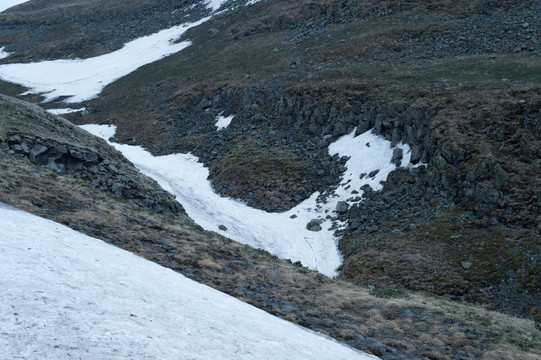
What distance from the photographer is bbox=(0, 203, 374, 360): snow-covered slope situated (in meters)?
6.21

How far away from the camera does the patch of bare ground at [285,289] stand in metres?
11.7

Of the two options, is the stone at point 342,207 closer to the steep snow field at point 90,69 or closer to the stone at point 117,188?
the stone at point 117,188

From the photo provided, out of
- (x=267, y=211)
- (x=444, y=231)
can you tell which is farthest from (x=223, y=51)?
(x=444, y=231)

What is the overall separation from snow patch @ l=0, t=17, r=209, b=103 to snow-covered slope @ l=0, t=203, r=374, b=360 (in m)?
59.2

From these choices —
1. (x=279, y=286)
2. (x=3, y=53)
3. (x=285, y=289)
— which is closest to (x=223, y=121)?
(x=279, y=286)

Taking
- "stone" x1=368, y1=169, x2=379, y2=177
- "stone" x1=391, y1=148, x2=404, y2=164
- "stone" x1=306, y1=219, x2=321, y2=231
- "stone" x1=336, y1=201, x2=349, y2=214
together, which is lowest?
"stone" x1=306, y1=219, x2=321, y2=231

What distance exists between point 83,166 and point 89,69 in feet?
199

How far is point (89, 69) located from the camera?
73562mm

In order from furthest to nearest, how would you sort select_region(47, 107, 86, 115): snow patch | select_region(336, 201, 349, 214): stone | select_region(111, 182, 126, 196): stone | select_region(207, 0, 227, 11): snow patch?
select_region(207, 0, 227, 11): snow patch
select_region(47, 107, 86, 115): snow patch
select_region(336, 201, 349, 214): stone
select_region(111, 182, 126, 196): stone

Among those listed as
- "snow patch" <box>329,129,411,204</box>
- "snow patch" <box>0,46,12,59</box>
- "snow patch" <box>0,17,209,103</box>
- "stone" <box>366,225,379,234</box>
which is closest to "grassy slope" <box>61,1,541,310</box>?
"stone" <box>366,225,379,234</box>

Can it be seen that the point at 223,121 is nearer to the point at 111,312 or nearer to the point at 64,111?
the point at 64,111

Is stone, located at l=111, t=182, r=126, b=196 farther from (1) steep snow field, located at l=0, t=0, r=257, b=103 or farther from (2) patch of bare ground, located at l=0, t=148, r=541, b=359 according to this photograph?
(1) steep snow field, located at l=0, t=0, r=257, b=103

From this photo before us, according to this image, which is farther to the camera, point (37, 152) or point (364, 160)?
point (364, 160)

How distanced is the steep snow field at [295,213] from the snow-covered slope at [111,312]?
45.3 feet
